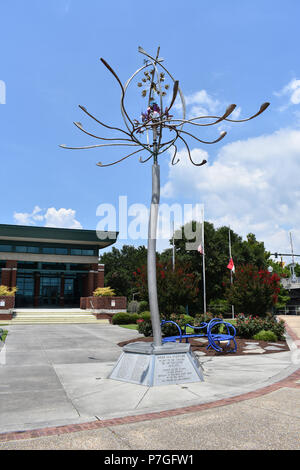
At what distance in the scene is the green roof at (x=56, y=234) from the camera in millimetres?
37438

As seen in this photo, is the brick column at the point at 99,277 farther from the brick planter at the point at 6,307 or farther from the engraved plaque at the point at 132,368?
the engraved plaque at the point at 132,368

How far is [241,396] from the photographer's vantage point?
22.4ft

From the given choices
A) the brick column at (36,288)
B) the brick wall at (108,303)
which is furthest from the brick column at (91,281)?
the brick wall at (108,303)

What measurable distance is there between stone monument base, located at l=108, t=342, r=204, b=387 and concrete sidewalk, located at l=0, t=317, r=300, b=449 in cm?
24

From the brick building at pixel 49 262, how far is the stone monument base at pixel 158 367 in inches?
1225

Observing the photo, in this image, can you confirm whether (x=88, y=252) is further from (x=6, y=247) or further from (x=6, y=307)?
(x=6, y=307)

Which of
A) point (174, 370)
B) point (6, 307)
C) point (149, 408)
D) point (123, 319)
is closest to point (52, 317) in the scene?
point (6, 307)

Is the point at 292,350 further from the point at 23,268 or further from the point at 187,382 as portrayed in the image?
the point at 23,268

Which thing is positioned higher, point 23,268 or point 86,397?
point 23,268

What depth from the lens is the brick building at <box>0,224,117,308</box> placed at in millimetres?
37625

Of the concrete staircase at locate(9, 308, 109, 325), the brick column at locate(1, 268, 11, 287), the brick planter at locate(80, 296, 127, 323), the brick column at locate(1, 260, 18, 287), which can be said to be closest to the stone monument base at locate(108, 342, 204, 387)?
the concrete staircase at locate(9, 308, 109, 325)

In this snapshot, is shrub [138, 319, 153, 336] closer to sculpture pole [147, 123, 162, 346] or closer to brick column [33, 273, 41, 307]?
sculpture pole [147, 123, 162, 346]
